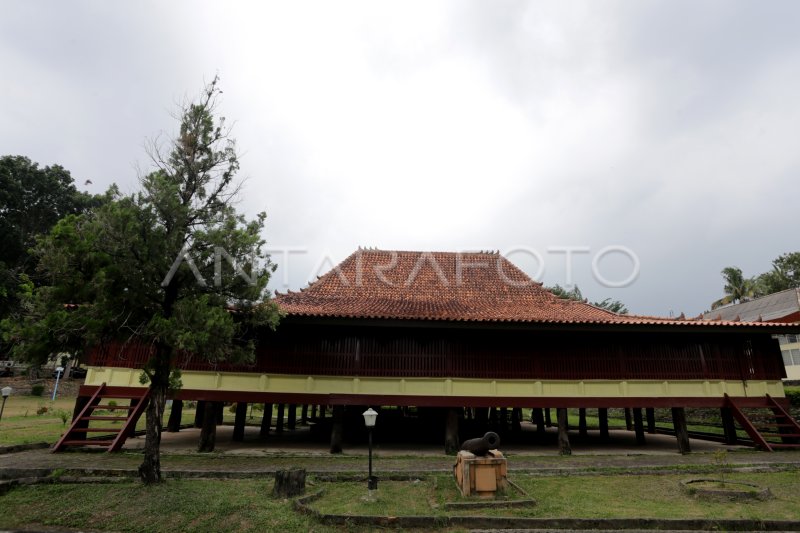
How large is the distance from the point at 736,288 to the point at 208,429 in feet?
178

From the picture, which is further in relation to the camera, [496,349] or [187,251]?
[496,349]

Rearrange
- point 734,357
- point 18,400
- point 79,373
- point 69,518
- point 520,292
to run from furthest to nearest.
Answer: point 79,373 < point 18,400 < point 520,292 < point 734,357 < point 69,518

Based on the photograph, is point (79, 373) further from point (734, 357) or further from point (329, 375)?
point (734, 357)

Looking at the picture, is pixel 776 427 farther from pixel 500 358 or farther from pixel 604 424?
pixel 500 358

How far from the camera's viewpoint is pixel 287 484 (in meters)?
8.38

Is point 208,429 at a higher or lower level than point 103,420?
lower

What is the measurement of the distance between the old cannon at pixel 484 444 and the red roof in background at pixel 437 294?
4012 millimetres

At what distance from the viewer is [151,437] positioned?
862 cm

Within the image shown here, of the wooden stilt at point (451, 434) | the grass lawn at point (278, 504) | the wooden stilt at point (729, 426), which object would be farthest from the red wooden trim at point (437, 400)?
the grass lawn at point (278, 504)

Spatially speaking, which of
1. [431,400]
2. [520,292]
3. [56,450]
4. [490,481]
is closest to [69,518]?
[56,450]

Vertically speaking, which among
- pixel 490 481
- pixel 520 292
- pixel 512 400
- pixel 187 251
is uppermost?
pixel 520 292

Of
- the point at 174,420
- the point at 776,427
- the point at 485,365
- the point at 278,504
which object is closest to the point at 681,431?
the point at 776,427

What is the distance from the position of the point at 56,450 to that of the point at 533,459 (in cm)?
1317

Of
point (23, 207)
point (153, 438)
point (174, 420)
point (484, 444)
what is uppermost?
point (23, 207)
